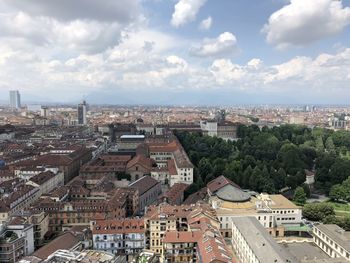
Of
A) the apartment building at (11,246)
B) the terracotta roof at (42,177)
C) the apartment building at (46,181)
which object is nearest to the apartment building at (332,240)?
the apartment building at (11,246)

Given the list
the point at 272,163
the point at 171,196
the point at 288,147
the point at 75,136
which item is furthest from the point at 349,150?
the point at 75,136

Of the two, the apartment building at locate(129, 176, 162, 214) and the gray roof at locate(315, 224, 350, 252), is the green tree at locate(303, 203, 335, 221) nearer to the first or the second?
the gray roof at locate(315, 224, 350, 252)

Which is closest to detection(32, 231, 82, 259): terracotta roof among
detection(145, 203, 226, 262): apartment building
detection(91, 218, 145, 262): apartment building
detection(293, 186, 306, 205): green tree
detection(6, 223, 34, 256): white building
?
detection(91, 218, 145, 262): apartment building

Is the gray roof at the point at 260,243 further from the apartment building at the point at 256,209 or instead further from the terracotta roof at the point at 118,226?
the terracotta roof at the point at 118,226

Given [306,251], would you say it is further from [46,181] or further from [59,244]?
[46,181]

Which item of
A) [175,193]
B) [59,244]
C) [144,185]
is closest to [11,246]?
[59,244]
